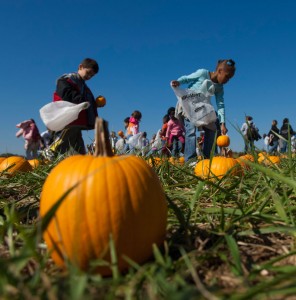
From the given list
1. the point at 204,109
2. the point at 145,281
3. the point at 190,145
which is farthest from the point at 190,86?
the point at 145,281

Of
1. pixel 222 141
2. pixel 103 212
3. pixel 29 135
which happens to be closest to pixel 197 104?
pixel 222 141

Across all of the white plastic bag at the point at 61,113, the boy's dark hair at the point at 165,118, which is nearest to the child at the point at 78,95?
the white plastic bag at the point at 61,113

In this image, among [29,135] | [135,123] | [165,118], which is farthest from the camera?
[29,135]

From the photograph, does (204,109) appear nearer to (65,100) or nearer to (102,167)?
(65,100)

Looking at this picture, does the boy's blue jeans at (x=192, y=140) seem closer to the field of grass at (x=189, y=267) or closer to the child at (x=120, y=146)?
the child at (x=120, y=146)

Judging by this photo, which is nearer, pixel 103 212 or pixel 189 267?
pixel 189 267

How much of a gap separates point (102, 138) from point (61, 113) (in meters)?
3.37

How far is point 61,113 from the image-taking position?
14.4 ft

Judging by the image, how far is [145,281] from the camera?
97 cm

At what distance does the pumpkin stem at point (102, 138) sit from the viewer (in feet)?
3.84

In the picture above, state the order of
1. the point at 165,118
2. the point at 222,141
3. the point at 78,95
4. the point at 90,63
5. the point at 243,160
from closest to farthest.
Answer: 1. the point at 243,160
2. the point at 78,95
3. the point at 90,63
4. the point at 222,141
5. the point at 165,118

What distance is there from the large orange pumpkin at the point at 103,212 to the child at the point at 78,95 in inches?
138

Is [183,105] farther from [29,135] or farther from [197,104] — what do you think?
[29,135]

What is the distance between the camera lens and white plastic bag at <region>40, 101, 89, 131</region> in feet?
14.3
